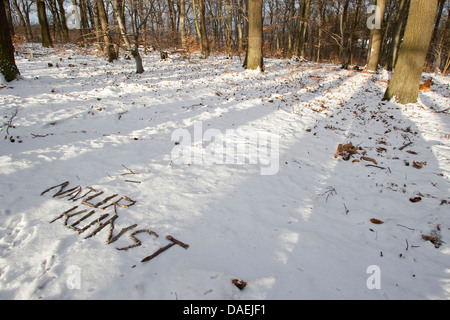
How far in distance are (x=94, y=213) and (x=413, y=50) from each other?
10.9m

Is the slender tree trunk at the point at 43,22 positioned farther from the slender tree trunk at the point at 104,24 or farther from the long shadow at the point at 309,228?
the long shadow at the point at 309,228

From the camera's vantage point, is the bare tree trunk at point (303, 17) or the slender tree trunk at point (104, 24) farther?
the bare tree trunk at point (303, 17)

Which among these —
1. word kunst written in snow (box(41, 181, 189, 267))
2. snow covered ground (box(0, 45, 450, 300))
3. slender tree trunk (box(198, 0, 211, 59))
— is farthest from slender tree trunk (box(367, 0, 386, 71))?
word kunst written in snow (box(41, 181, 189, 267))

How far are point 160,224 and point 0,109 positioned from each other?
650cm

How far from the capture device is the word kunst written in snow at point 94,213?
2.79 m

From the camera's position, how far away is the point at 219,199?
3.69 m

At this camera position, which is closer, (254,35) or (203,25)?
(254,35)

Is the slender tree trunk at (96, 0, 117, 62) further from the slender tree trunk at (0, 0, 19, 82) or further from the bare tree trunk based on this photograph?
the bare tree trunk

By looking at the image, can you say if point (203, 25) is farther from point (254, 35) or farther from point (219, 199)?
point (219, 199)

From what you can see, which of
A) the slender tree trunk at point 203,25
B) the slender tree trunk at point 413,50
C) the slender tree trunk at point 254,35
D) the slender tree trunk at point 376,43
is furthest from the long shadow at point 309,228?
the slender tree trunk at point 203,25

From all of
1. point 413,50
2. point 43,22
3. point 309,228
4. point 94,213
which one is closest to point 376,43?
point 413,50

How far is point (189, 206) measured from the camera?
348cm

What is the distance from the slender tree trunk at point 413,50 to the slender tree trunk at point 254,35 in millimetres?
6547
